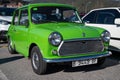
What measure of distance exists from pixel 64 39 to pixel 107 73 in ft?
4.87

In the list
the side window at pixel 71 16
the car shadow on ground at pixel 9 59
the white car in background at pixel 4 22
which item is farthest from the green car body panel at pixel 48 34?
the white car in background at pixel 4 22

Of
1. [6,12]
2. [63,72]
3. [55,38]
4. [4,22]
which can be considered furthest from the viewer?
[6,12]

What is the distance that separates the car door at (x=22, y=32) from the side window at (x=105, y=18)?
2.72 m

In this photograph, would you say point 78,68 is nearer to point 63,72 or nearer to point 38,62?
point 63,72

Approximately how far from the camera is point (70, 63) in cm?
631

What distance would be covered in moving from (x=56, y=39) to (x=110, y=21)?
3.21 metres

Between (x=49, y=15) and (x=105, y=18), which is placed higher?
(x=49, y=15)

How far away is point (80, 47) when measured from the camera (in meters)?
6.36

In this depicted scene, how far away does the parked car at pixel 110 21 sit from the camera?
8.30 meters

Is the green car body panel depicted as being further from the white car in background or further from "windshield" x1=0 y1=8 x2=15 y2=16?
"windshield" x1=0 y1=8 x2=15 y2=16

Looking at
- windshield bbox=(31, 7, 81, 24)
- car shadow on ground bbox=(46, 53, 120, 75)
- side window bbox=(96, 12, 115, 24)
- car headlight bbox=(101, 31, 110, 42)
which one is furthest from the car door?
side window bbox=(96, 12, 115, 24)

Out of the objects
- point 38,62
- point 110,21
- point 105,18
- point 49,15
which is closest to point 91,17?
point 105,18

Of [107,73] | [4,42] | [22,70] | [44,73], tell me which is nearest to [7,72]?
[22,70]

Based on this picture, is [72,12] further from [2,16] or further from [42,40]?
[2,16]
